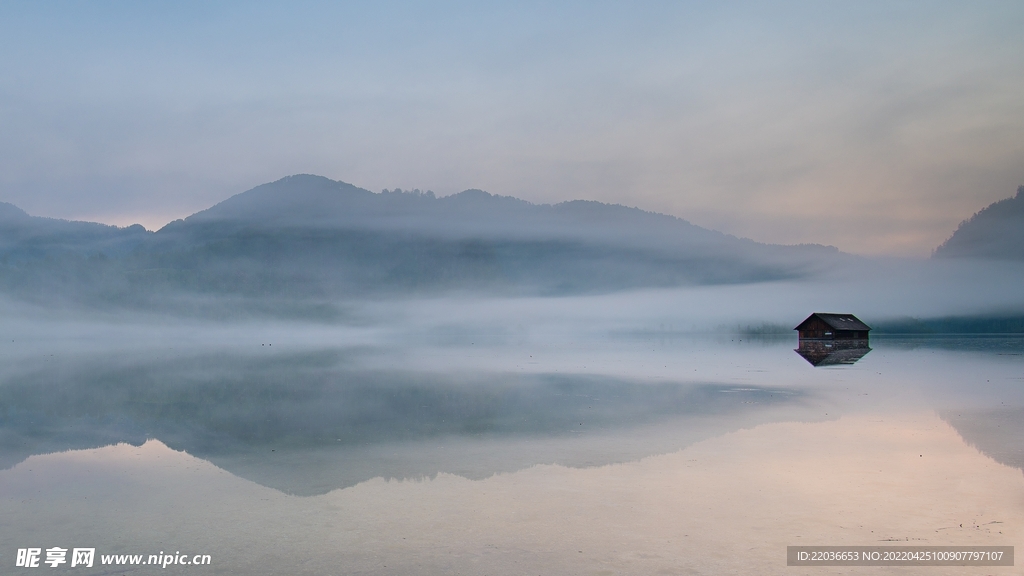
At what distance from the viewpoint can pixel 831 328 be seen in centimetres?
9012

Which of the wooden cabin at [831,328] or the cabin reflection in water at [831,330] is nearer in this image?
the cabin reflection in water at [831,330]

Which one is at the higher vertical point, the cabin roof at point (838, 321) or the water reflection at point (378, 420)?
the cabin roof at point (838, 321)

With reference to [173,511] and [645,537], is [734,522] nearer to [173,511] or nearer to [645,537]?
[645,537]

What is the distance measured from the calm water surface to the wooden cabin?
221 ft

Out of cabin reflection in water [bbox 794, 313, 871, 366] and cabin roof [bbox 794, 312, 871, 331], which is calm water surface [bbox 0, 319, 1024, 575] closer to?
cabin roof [bbox 794, 312, 871, 331]

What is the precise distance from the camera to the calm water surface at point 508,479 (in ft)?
30.5

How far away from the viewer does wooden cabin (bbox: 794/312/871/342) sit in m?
90.7

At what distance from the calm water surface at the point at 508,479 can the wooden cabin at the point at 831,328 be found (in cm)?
6745

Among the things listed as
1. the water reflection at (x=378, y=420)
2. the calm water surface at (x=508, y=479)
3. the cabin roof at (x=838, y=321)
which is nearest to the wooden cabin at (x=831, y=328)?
the cabin roof at (x=838, y=321)

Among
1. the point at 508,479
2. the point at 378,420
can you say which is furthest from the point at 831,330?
the point at 508,479

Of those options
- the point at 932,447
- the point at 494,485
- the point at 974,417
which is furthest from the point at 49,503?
the point at 974,417

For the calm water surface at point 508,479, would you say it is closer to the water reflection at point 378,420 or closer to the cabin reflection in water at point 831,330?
the water reflection at point 378,420

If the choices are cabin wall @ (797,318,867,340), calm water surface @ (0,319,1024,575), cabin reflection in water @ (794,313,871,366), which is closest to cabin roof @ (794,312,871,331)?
cabin reflection in water @ (794,313,871,366)

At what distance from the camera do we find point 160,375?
40344 millimetres
